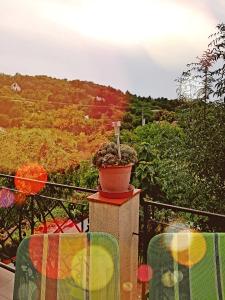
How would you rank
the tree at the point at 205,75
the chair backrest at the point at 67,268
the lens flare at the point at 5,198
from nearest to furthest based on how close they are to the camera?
the chair backrest at the point at 67,268, the tree at the point at 205,75, the lens flare at the point at 5,198

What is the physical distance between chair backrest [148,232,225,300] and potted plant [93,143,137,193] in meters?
1.00

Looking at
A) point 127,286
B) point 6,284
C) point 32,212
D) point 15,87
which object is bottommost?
point 6,284

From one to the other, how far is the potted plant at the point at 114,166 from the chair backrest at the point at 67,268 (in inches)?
38.7

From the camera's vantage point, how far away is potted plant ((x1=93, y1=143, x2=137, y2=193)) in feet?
7.93

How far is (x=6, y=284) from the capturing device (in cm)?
315

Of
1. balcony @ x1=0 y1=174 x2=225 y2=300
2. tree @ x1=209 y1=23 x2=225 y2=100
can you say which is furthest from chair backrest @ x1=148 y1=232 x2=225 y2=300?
tree @ x1=209 y1=23 x2=225 y2=100

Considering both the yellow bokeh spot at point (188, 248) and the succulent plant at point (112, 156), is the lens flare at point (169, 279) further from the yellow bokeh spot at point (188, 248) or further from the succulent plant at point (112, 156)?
the succulent plant at point (112, 156)

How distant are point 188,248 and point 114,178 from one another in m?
1.04

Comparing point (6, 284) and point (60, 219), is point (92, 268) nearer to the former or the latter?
point (6, 284)

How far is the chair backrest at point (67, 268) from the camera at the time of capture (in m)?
1.42

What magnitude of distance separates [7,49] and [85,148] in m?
4.82

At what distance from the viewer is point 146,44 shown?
5.65 meters

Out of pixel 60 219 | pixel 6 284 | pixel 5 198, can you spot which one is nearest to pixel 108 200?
pixel 6 284

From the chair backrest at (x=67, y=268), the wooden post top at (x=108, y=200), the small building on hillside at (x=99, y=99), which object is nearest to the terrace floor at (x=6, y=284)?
the wooden post top at (x=108, y=200)
